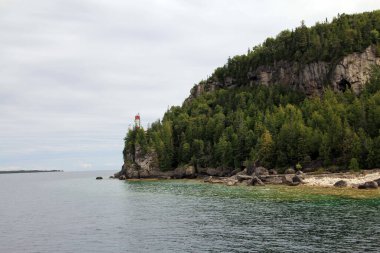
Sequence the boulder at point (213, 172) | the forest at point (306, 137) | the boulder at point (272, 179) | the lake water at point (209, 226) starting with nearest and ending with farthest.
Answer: the lake water at point (209, 226)
the boulder at point (272, 179)
the forest at point (306, 137)
the boulder at point (213, 172)

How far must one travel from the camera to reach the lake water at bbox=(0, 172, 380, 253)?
42.4m

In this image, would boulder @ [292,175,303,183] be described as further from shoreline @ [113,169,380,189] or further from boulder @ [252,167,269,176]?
boulder @ [252,167,269,176]

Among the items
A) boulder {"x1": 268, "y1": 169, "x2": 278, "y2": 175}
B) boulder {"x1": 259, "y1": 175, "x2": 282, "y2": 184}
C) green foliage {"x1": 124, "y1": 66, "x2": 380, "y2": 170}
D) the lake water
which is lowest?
the lake water

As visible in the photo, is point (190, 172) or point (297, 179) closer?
point (297, 179)

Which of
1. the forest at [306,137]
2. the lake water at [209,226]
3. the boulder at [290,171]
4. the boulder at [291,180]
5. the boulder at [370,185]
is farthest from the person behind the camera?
the boulder at [290,171]

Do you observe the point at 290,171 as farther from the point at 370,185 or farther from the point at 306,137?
the point at 370,185

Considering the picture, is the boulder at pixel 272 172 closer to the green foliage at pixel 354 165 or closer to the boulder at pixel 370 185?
the green foliage at pixel 354 165

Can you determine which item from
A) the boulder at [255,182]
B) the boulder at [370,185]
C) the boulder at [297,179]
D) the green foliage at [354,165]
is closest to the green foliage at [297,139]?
the green foliage at [354,165]

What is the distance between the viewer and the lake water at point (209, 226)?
42406mm

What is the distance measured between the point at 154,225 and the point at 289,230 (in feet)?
63.3

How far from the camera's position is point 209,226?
178 ft

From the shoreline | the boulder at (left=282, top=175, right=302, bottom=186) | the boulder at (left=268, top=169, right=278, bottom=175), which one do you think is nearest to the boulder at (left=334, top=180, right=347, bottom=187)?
the shoreline

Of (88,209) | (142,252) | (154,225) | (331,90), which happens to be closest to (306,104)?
(331,90)

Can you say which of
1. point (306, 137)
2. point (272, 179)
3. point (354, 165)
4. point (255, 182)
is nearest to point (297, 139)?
point (306, 137)
